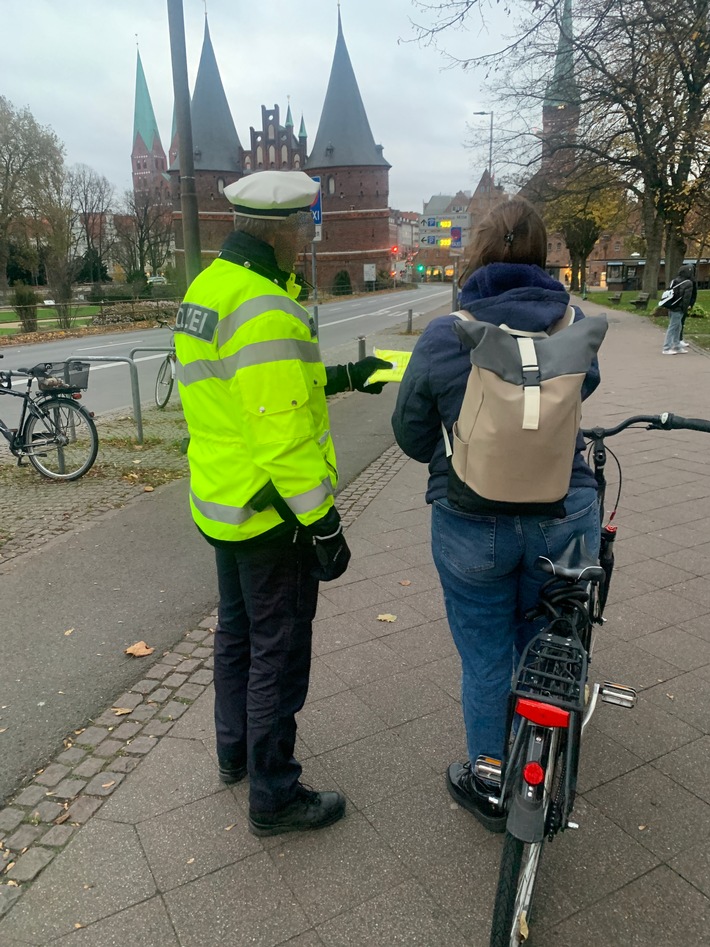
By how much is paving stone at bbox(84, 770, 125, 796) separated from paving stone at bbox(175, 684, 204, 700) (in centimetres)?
58

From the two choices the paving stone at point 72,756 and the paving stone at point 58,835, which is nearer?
the paving stone at point 58,835

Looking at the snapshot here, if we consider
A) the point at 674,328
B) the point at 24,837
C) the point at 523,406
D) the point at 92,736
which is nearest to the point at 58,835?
the point at 24,837

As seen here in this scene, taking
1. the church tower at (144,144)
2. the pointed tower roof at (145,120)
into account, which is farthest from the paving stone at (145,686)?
the pointed tower roof at (145,120)

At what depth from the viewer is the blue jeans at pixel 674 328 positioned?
15.8m

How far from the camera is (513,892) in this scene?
6.30ft

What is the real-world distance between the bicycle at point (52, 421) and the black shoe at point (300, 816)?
216 inches

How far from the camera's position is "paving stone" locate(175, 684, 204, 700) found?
3457 millimetres

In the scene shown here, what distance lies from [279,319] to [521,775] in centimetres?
142

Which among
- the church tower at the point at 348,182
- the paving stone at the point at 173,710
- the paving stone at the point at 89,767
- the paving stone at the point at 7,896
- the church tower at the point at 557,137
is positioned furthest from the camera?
the church tower at the point at 348,182

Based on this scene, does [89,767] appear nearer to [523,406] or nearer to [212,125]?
[523,406]

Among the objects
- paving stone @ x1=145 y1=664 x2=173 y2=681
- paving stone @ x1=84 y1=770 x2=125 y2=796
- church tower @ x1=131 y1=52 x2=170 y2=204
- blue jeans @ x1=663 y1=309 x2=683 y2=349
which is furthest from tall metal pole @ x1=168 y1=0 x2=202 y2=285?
church tower @ x1=131 y1=52 x2=170 y2=204

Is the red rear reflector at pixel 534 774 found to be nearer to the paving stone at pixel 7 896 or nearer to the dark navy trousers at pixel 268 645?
the dark navy trousers at pixel 268 645

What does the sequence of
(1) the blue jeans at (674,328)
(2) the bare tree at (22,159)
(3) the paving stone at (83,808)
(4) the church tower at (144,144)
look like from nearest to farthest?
(3) the paving stone at (83,808)
(1) the blue jeans at (674,328)
(2) the bare tree at (22,159)
(4) the church tower at (144,144)

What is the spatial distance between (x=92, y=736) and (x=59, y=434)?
4.75 meters
